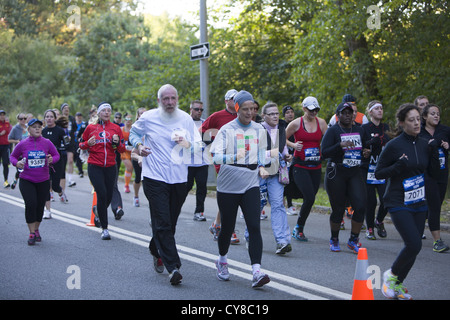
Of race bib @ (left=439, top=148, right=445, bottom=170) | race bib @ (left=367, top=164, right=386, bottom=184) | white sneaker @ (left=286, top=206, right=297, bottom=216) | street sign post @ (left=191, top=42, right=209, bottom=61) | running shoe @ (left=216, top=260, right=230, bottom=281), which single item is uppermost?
street sign post @ (left=191, top=42, right=209, bottom=61)

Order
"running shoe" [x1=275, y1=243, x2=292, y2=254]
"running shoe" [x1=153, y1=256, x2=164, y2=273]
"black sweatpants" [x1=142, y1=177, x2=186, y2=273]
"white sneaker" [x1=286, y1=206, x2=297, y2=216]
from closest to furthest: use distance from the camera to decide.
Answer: "black sweatpants" [x1=142, y1=177, x2=186, y2=273], "running shoe" [x1=153, y1=256, x2=164, y2=273], "running shoe" [x1=275, y1=243, x2=292, y2=254], "white sneaker" [x1=286, y1=206, x2=297, y2=216]

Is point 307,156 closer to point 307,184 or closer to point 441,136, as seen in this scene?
point 307,184

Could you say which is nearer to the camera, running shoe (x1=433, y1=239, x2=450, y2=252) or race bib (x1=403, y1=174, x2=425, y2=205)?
race bib (x1=403, y1=174, x2=425, y2=205)

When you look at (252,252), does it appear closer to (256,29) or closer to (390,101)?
(390,101)

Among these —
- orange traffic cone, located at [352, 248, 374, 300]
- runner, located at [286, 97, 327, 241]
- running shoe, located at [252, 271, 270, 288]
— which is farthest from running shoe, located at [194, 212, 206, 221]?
orange traffic cone, located at [352, 248, 374, 300]

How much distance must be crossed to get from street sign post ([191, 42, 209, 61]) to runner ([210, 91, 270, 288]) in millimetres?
10438

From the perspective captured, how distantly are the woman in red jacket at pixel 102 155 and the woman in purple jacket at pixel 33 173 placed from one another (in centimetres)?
61

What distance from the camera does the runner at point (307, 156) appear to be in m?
9.05

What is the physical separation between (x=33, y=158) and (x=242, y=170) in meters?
4.28

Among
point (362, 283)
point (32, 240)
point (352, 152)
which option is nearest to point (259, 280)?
point (362, 283)

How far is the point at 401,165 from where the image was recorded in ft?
20.0

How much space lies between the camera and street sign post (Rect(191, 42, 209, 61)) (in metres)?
16.7

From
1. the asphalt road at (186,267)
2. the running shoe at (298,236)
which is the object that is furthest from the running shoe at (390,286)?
the running shoe at (298,236)

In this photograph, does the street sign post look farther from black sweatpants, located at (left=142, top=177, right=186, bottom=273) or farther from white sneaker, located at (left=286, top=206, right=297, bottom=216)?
black sweatpants, located at (left=142, top=177, right=186, bottom=273)
